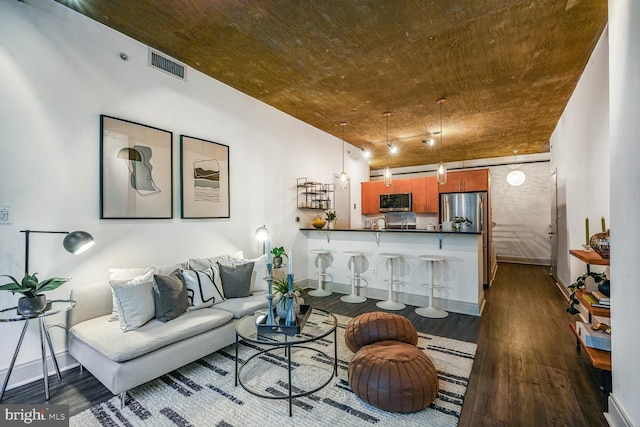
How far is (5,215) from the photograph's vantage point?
2.10 m

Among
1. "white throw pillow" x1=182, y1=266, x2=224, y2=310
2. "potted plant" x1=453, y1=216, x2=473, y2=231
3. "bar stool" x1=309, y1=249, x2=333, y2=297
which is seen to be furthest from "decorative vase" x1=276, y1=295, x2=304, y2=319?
"potted plant" x1=453, y1=216, x2=473, y2=231

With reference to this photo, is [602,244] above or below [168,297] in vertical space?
above

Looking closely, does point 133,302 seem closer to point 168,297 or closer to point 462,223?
point 168,297

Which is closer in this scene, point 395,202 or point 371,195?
point 395,202

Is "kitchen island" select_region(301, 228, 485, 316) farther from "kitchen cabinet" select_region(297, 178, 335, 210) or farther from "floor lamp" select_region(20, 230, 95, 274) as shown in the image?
"floor lamp" select_region(20, 230, 95, 274)

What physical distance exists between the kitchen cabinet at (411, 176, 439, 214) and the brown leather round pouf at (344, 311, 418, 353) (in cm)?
499

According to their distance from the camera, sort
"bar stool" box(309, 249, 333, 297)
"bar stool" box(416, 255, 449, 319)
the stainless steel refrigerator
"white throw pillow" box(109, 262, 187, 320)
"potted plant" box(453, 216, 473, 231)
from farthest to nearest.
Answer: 1. the stainless steel refrigerator
2. "potted plant" box(453, 216, 473, 231)
3. "bar stool" box(309, 249, 333, 297)
4. "bar stool" box(416, 255, 449, 319)
5. "white throw pillow" box(109, 262, 187, 320)

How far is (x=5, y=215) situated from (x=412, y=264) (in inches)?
169

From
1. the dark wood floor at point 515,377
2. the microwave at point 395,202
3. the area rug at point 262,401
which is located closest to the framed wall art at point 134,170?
the dark wood floor at point 515,377

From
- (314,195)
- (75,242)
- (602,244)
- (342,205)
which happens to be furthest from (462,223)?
(75,242)

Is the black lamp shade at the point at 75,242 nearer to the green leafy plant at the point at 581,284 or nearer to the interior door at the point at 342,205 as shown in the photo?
the green leafy plant at the point at 581,284

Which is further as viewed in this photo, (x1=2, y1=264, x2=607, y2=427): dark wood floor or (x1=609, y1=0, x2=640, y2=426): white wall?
(x1=2, y1=264, x2=607, y2=427): dark wood floor

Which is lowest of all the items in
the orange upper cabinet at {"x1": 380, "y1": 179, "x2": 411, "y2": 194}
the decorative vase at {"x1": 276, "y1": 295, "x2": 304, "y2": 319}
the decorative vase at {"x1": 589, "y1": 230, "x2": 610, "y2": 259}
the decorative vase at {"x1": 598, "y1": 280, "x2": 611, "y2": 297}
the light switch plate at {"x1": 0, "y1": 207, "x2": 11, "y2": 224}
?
the decorative vase at {"x1": 276, "y1": 295, "x2": 304, "y2": 319}

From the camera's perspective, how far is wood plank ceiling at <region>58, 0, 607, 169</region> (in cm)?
239
